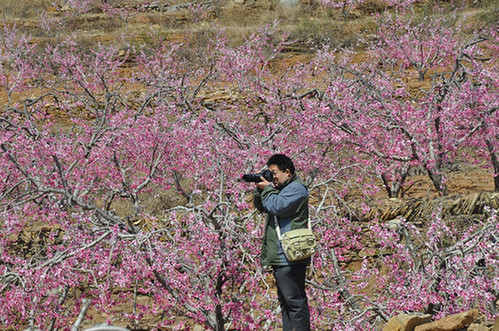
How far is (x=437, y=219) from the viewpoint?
4426 millimetres

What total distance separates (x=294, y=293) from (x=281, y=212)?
25.5 inches

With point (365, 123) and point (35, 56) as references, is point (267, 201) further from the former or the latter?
point (35, 56)

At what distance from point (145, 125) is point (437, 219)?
475 centimetres

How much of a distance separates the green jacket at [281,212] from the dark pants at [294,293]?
73mm

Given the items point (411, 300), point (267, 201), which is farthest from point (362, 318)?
point (267, 201)

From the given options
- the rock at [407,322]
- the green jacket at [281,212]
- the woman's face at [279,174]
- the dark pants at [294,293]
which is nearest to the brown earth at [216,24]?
the woman's face at [279,174]

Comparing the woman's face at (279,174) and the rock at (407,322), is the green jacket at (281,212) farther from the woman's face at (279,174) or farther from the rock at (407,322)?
the rock at (407,322)

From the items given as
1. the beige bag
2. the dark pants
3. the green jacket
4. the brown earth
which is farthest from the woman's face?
the brown earth

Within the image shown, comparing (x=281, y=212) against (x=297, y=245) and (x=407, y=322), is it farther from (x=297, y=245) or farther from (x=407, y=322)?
(x=407, y=322)

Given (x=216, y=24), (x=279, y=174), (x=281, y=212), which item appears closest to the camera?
(x=281, y=212)

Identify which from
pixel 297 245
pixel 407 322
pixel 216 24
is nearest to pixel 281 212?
pixel 297 245

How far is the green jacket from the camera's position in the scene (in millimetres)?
3383

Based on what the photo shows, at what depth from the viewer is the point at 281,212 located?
338cm

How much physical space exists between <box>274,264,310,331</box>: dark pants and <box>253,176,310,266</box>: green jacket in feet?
0.24
